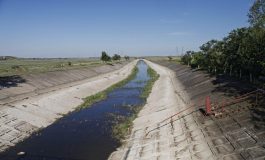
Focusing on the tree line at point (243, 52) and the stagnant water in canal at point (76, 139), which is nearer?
the stagnant water in canal at point (76, 139)

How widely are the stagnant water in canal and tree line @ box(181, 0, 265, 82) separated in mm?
15161

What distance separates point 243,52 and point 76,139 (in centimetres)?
2538

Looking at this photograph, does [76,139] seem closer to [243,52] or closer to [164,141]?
[164,141]

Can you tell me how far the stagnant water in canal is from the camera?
2095 centimetres

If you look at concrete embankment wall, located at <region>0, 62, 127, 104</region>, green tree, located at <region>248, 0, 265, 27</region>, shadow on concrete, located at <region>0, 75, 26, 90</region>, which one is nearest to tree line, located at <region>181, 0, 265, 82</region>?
green tree, located at <region>248, 0, 265, 27</region>

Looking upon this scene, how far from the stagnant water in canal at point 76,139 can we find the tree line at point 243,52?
49.7 feet

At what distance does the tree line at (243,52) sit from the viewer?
34.9 metres

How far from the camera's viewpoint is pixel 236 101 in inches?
1034

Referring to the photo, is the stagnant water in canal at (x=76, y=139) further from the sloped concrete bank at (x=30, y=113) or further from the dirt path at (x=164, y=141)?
the dirt path at (x=164, y=141)

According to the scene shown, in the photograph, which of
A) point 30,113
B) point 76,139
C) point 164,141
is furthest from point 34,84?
point 164,141

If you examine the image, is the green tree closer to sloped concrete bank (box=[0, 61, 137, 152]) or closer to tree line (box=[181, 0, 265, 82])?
tree line (box=[181, 0, 265, 82])

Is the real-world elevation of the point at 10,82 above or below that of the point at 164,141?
above

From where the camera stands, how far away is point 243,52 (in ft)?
135

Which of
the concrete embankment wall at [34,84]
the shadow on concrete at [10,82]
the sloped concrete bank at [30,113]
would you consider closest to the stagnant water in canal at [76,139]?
the sloped concrete bank at [30,113]
